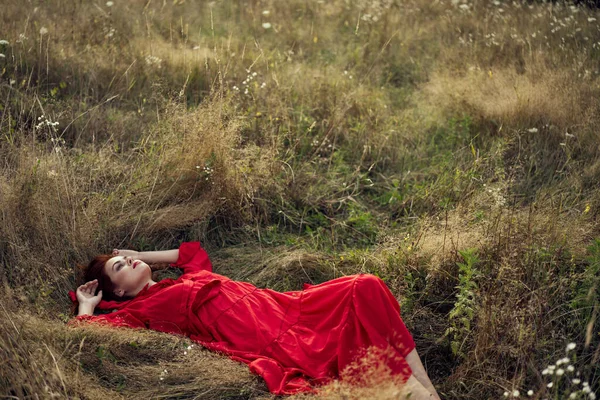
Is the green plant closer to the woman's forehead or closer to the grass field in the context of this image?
the grass field

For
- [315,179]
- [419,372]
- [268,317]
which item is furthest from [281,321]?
[315,179]

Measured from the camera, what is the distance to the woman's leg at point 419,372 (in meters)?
3.12

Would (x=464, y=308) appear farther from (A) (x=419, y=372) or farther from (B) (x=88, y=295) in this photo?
(B) (x=88, y=295)

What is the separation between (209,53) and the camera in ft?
20.4

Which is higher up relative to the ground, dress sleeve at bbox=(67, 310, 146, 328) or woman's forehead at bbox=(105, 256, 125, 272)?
woman's forehead at bbox=(105, 256, 125, 272)

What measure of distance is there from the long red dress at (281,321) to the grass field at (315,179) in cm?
18

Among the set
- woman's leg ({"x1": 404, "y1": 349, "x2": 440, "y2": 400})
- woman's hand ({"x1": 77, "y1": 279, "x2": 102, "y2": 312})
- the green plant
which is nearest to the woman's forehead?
woman's hand ({"x1": 77, "y1": 279, "x2": 102, "y2": 312})

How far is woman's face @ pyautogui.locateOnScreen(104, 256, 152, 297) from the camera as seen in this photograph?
153 inches

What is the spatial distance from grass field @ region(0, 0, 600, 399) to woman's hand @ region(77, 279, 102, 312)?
14 cm

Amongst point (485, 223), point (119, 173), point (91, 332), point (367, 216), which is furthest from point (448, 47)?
point (91, 332)

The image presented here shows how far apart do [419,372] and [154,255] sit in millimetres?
1846

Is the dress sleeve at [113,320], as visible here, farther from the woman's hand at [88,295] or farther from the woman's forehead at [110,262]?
the woman's forehead at [110,262]

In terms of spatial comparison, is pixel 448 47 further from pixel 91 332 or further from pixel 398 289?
pixel 91 332

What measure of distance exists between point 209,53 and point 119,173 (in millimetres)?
1975
